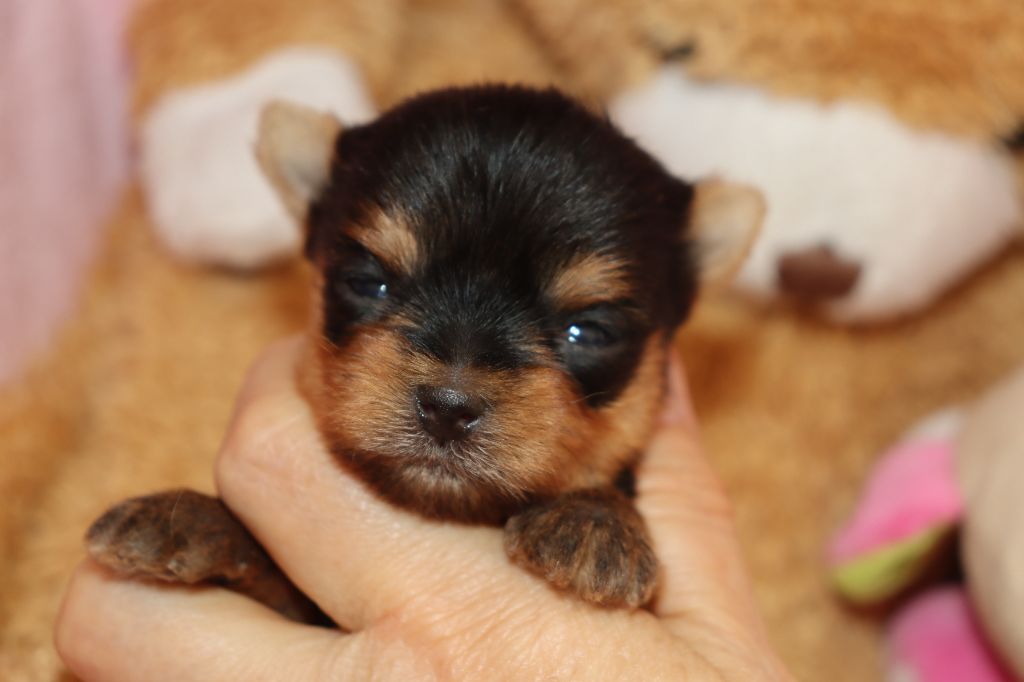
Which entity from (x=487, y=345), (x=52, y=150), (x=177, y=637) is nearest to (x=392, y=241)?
(x=487, y=345)

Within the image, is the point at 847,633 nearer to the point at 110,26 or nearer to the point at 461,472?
the point at 461,472

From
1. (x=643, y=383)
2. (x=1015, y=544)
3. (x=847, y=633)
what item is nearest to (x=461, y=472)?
(x=643, y=383)

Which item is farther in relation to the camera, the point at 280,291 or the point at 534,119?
the point at 280,291

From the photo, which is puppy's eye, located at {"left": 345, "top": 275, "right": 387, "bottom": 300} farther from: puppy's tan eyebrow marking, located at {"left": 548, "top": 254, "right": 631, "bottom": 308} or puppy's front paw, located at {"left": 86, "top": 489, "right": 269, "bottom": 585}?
puppy's front paw, located at {"left": 86, "top": 489, "right": 269, "bottom": 585}

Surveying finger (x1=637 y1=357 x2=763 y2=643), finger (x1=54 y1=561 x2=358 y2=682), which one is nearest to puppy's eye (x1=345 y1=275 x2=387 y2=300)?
finger (x1=54 y1=561 x2=358 y2=682)

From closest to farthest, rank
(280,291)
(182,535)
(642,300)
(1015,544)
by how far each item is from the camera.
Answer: (182,535), (642,300), (1015,544), (280,291)

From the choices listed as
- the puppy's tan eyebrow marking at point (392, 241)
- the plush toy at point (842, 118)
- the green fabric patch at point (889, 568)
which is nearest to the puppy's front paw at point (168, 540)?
the puppy's tan eyebrow marking at point (392, 241)
